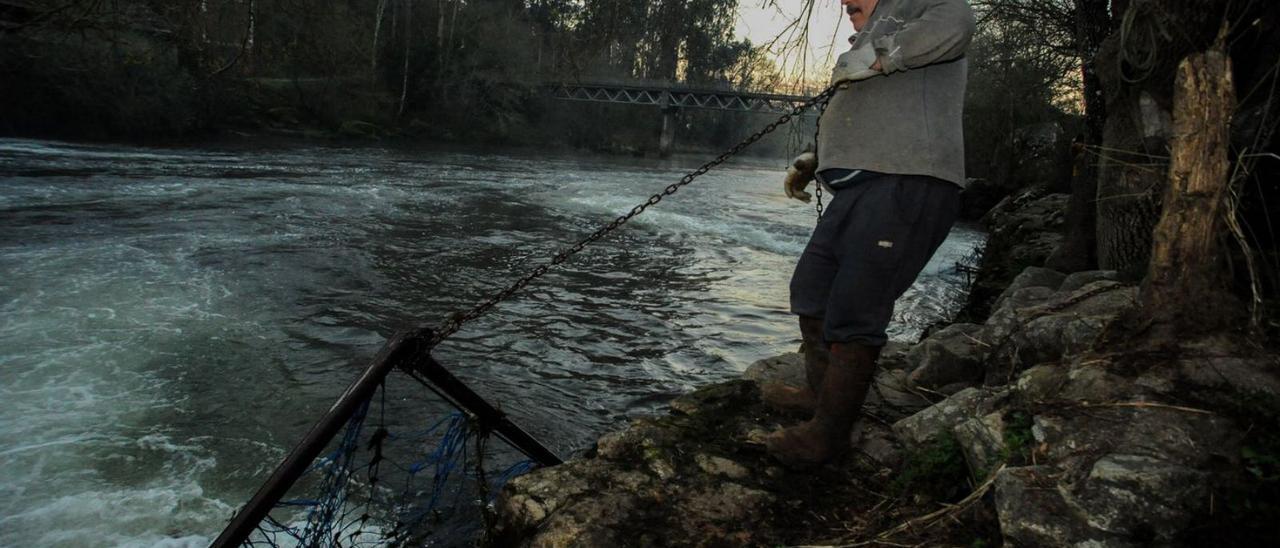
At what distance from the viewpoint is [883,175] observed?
109 inches

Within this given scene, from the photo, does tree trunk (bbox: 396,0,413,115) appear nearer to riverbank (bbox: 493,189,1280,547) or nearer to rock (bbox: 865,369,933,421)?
rock (bbox: 865,369,933,421)

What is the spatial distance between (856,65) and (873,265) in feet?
2.46

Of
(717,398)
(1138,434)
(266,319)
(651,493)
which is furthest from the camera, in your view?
(266,319)

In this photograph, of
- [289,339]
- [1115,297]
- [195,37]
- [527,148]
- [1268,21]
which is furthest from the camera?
[527,148]

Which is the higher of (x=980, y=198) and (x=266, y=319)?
(x=980, y=198)

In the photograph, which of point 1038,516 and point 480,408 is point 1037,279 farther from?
point 480,408

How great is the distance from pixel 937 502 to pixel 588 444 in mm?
2433

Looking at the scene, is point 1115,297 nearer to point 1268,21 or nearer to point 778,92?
point 1268,21

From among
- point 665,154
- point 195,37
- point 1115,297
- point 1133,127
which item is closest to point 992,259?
point 1133,127

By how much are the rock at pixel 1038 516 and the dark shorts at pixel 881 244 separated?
0.69m

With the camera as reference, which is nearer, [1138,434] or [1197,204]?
[1138,434]

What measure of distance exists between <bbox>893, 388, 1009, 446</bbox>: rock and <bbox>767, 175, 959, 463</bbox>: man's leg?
38 centimetres

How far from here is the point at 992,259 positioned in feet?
34.8

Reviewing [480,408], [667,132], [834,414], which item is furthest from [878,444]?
[667,132]
